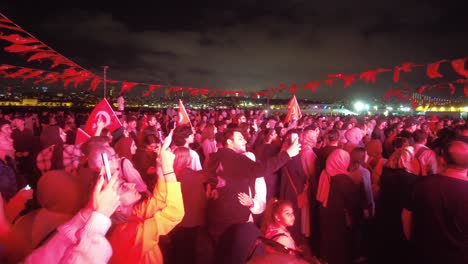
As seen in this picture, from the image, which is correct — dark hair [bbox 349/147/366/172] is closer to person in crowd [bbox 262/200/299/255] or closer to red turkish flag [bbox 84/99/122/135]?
person in crowd [bbox 262/200/299/255]

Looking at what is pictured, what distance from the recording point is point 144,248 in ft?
8.77

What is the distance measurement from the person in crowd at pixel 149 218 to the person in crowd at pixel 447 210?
223cm

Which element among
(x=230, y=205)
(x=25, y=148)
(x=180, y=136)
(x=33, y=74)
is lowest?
(x=25, y=148)

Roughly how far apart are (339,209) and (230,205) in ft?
6.27

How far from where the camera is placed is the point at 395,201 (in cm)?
477

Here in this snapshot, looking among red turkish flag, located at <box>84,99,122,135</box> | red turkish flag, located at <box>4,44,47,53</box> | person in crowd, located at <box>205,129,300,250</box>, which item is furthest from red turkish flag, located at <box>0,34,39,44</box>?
person in crowd, located at <box>205,129,300,250</box>

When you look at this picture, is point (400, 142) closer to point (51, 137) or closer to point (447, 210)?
point (447, 210)

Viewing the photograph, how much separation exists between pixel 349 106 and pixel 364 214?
7237 cm

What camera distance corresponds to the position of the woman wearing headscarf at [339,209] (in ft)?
15.9

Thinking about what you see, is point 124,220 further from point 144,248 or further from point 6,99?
point 6,99

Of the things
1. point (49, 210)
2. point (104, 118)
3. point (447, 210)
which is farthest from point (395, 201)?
point (104, 118)

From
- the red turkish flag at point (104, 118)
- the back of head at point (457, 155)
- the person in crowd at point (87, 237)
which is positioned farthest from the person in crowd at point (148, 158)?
the back of head at point (457, 155)

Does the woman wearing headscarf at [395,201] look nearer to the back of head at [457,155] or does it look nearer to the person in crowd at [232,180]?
the back of head at [457,155]

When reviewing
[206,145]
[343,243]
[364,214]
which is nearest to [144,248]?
[343,243]
